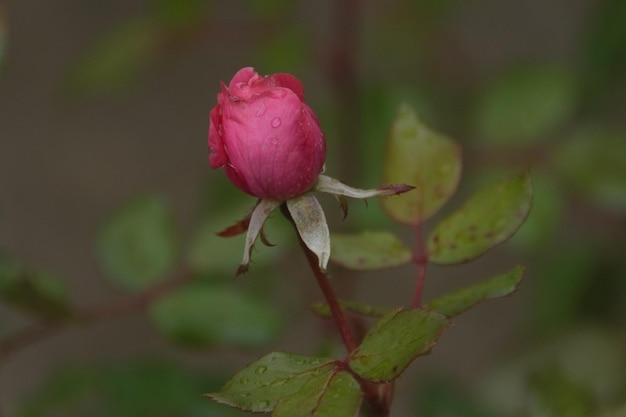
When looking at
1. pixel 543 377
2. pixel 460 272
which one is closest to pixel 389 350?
pixel 543 377

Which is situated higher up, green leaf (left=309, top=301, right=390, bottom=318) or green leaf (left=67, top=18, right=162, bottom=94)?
green leaf (left=309, top=301, right=390, bottom=318)

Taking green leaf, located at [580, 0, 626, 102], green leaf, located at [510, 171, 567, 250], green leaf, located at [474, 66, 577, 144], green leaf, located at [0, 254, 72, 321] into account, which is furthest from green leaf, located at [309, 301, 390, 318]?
green leaf, located at [580, 0, 626, 102]

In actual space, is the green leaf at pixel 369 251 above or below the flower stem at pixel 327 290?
below

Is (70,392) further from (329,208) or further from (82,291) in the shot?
(82,291)

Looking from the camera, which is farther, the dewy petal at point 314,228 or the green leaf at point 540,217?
the green leaf at point 540,217

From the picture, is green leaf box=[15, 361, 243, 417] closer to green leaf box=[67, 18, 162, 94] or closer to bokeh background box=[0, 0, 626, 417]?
bokeh background box=[0, 0, 626, 417]

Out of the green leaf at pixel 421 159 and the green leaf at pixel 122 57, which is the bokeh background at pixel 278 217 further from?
the green leaf at pixel 421 159

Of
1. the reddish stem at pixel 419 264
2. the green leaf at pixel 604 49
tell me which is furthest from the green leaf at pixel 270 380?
the green leaf at pixel 604 49
